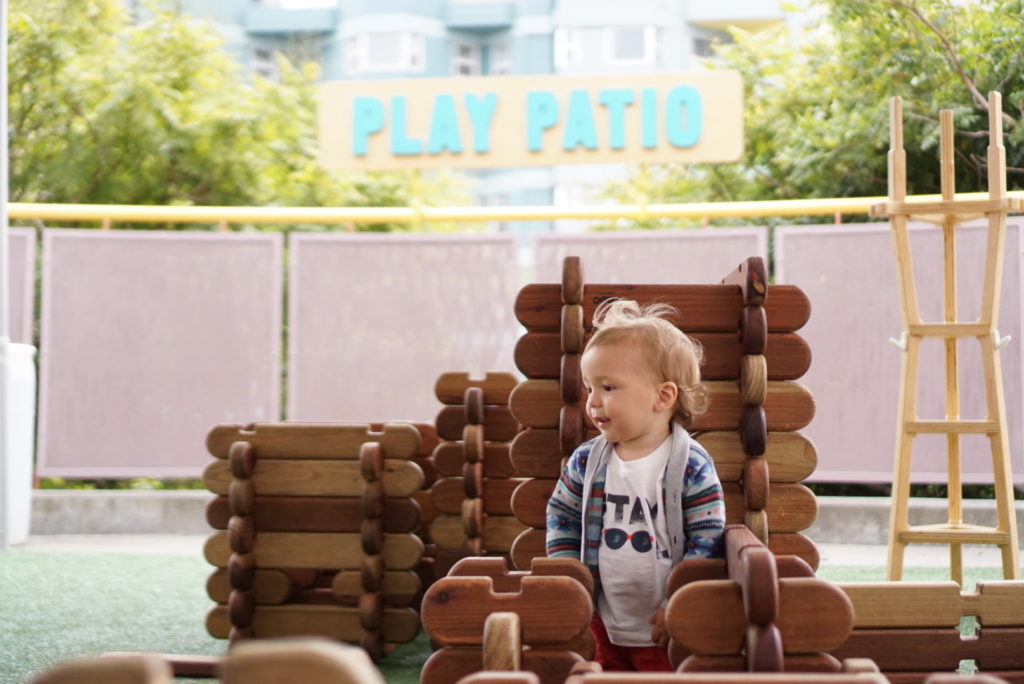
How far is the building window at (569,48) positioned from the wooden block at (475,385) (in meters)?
16.7

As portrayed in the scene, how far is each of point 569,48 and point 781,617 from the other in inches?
773

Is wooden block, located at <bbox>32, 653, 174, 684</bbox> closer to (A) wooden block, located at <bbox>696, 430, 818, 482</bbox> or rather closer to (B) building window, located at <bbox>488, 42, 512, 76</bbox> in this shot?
(A) wooden block, located at <bbox>696, 430, 818, 482</bbox>

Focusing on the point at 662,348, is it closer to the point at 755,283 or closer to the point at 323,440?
the point at 755,283

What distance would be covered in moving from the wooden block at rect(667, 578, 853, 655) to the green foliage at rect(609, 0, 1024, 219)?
4.89 meters

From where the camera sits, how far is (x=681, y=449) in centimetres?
239

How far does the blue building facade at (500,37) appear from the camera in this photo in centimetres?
2009

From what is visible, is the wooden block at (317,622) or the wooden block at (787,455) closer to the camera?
the wooden block at (787,455)

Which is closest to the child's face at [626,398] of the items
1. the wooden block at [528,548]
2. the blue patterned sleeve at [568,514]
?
the blue patterned sleeve at [568,514]

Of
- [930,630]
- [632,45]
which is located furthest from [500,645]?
[632,45]

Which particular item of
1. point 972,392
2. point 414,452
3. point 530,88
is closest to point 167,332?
point 530,88

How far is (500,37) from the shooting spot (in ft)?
73.9

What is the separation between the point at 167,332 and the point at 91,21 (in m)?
5.66

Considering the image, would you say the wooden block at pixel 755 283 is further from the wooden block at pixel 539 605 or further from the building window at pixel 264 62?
the building window at pixel 264 62

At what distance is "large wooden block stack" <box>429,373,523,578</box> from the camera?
157 inches
